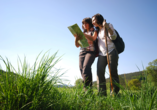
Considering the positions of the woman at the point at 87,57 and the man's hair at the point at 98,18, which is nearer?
the woman at the point at 87,57

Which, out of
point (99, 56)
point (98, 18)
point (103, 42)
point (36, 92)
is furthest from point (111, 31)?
point (36, 92)

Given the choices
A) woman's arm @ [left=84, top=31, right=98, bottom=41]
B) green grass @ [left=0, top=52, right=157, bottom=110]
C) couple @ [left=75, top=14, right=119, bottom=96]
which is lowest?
green grass @ [left=0, top=52, right=157, bottom=110]

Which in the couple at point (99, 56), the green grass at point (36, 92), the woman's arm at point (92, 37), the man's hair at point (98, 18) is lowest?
the green grass at point (36, 92)

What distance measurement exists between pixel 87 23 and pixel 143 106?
2446 millimetres

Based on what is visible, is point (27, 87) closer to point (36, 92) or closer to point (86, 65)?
point (36, 92)

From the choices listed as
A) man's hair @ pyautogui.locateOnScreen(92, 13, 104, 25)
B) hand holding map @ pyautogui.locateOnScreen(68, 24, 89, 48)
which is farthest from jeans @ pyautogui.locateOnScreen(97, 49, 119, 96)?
man's hair @ pyautogui.locateOnScreen(92, 13, 104, 25)

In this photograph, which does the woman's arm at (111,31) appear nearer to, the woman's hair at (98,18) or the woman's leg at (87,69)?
the woman's hair at (98,18)

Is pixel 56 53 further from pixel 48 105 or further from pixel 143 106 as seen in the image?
pixel 143 106

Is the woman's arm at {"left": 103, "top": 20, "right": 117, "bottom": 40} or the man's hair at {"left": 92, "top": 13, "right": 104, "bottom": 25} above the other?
the man's hair at {"left": 92, "top": 13, "right": 104, "bottom": 25}

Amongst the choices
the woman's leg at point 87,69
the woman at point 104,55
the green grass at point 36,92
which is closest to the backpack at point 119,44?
the woman at point 104,55

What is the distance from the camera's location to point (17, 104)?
1.08 meters

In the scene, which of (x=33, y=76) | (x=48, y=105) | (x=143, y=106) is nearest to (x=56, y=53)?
(x=33, y=76)

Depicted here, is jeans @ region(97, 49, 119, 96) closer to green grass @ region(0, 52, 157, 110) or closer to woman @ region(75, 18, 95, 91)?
woman @ region(75, 18, 95, 91)

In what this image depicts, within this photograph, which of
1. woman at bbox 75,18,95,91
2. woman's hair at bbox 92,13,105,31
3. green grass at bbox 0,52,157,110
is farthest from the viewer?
woman's hair at bbox 92,13,105,31
